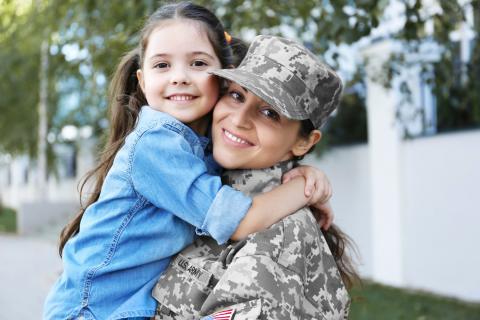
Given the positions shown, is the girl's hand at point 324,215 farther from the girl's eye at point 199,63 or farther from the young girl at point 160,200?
the girl's eye at point 199,63

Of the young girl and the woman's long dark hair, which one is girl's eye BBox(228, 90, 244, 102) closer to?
the young girl

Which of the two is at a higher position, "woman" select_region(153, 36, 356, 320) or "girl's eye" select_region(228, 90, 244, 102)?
"girl's eye" select_region(228, 90, 244, 102)

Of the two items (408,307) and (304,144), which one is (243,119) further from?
(408,307)

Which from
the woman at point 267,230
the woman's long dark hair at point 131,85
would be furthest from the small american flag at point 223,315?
the woman's long dark hair at point 131,85

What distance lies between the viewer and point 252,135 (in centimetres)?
204

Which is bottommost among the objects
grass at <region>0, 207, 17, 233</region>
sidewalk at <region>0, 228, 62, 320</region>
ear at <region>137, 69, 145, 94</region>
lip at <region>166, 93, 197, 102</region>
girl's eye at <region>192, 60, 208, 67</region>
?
grass at <region>0, 207, 17, 233</region>

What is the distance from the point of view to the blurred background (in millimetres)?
5008

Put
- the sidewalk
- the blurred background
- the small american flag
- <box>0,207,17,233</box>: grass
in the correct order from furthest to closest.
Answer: <box>0,207,17,233</box>: grass → the sidewalk → the blurred background → the small american flag

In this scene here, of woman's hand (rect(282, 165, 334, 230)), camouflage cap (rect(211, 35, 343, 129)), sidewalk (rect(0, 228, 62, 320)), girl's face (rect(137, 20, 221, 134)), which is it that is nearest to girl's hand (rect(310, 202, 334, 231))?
woman's hand (rect(282, 165, 334, 230))

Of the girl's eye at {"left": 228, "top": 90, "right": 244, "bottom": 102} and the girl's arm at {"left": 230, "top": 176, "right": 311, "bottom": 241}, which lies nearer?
the girl's arm at {"left": 230, "top": 176, "right": 311, "bottom": 241}

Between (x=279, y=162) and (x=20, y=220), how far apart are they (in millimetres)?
15127

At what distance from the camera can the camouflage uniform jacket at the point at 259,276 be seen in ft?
5.75

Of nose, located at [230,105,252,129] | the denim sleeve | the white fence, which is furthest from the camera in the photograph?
the white fence

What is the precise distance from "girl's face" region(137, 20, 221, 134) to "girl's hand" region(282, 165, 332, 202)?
15.5 inches
